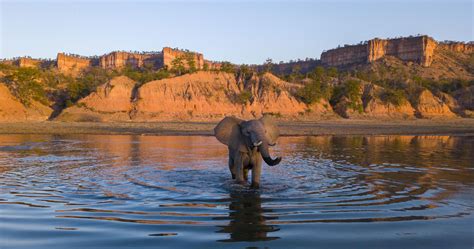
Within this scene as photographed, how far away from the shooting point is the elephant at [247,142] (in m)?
10.4

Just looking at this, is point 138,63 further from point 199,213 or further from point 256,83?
point 199,213

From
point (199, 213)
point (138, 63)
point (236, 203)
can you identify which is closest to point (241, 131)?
point (236, 203)

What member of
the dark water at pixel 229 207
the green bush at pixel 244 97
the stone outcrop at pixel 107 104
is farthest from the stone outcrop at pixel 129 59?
the dark water at pixel 229 207

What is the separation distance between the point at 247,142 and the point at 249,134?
23cm

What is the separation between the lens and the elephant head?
10.2m

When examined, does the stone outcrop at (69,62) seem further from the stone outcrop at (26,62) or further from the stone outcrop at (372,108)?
the stone outcrop at (372,108)

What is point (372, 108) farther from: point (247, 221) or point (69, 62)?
point (69, 62)

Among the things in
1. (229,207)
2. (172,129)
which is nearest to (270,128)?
(229,207)

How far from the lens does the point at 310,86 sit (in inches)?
2852

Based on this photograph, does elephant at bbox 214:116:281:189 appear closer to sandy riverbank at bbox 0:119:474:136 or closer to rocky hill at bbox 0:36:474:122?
sandy riverbank at bbox 0:119:474:136

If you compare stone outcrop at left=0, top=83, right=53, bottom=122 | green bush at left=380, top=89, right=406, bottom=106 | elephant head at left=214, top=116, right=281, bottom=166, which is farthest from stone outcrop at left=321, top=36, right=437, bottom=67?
elephant head at left=214, top=116, right=281, bottom=166

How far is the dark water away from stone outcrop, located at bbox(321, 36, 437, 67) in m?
148

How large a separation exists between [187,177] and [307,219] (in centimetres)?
564

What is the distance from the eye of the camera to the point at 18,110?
2360 inches
